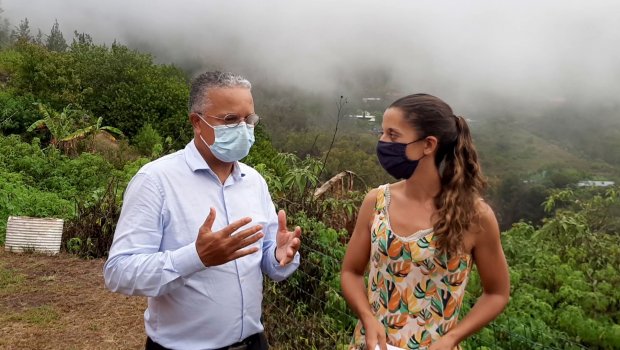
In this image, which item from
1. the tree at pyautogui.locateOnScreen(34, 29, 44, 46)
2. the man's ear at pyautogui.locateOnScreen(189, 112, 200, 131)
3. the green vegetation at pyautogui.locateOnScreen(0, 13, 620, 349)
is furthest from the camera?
the tree at pyautogui.locateOnScreen(34, 29, 44, 46)

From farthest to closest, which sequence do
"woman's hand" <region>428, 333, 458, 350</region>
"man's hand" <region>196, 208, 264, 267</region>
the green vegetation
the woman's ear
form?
the green vegetation
the woman's ear
"woman's hand" <region>428, 333, 458, 350</region>
"man's hand" <region>196, 208, 264, 267</region>

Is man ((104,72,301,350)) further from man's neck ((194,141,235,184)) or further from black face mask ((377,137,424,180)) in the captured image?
black face mask ((377,137,424,180))

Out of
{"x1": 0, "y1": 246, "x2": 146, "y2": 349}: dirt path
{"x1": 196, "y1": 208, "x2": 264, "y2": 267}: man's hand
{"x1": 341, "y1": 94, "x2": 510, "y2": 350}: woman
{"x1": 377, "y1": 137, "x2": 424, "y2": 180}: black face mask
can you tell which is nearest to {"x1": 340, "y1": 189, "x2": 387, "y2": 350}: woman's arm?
{"x1": 341, "y1": 94, "x2": 510, "y2": 350}: woman

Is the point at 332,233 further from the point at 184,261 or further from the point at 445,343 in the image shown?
the point at 184,261

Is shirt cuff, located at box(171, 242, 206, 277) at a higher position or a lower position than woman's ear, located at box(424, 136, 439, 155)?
lower

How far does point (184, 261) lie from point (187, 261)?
10 millimetres

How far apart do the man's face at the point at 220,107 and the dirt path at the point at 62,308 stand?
329 cm

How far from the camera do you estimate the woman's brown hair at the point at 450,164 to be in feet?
6.00

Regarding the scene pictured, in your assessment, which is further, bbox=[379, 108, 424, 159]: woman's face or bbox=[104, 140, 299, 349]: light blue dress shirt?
bbox=[379, 108, 424, 159]: woman's face

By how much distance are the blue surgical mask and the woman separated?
0.53m

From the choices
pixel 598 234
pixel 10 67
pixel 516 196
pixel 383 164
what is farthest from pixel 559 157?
pixel 383 164

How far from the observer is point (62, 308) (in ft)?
17.7

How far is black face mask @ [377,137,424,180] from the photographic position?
6.45ft

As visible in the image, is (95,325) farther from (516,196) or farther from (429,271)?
(516,196)
